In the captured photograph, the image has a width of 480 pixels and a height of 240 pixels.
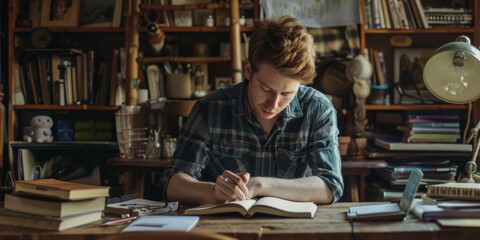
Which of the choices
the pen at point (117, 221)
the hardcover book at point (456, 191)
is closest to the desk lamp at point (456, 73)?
the hardcover book at point (456, 191)

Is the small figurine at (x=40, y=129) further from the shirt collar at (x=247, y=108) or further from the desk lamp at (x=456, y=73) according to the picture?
the desk lamp at (x=456, y=73)

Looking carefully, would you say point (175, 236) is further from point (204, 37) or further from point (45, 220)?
point (204, 37)

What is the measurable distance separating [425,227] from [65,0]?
304 centimetres

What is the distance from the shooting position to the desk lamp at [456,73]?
1.40 meters

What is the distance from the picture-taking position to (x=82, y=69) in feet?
11.0

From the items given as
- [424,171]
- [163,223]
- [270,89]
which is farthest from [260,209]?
[424,171]

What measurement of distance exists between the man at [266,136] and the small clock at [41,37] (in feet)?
6.31

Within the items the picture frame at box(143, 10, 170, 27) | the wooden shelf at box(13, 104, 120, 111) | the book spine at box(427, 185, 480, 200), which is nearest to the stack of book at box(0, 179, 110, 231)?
the book spine at box(427, 185, 480, 200)

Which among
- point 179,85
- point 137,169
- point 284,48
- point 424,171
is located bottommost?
point 424,171

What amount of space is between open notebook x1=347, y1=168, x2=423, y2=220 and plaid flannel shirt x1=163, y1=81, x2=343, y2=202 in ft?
1.32

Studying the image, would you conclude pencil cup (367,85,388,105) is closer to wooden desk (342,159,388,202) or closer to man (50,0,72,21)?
wooden desk (342,159,388,202)

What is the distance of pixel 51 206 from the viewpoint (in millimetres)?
1151

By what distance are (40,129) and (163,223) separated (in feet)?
7.90

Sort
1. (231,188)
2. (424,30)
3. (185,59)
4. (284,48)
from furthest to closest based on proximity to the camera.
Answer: (424,30) < (185,59) < (284,48) < (231,188)
